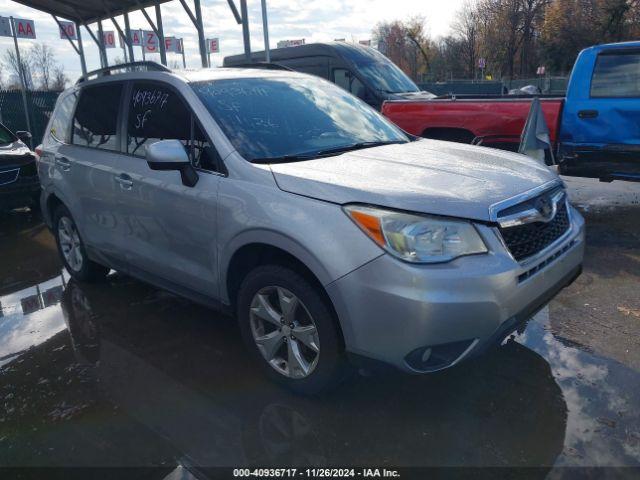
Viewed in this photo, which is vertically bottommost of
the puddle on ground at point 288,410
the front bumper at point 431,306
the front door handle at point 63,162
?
the puddle on ground at point 288,410

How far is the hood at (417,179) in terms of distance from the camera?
256 cm

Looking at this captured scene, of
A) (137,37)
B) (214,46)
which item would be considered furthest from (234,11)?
(214,46)

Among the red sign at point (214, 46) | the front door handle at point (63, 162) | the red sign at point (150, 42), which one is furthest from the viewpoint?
the red sign at point (214, 46)

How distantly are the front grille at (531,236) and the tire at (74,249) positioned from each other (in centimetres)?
375

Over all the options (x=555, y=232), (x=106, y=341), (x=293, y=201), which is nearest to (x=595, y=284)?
(x=555, y=232)

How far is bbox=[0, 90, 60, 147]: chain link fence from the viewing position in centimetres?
1458

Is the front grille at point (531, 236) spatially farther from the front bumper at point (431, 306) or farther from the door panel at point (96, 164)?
the door panel at point (96, 164)

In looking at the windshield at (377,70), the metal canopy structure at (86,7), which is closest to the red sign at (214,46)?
the metal canopy structure at (86,7)

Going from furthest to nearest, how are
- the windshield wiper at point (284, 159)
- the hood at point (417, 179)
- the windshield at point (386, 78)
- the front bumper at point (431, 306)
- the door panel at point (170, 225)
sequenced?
1. the windshield at point (386, 78)
2. the door panel at point (170, 225)
3. the windshield wiper at point (284, 159)
4. the hood at point (417, 179)
5. the front bumper at point (431, 306)

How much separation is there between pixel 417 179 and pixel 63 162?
3433 mm

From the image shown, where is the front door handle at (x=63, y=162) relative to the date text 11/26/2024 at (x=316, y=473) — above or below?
above

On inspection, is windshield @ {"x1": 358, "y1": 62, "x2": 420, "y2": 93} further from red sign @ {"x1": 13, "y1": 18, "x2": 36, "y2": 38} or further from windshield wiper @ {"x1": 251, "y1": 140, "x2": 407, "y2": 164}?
red sign @ {"x1": 13, "y1": 18, "x2": 36, "y2": 38}

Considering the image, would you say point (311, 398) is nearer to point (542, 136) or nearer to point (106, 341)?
point (106, 341)

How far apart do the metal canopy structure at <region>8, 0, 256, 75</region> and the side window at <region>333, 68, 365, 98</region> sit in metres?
1.69
